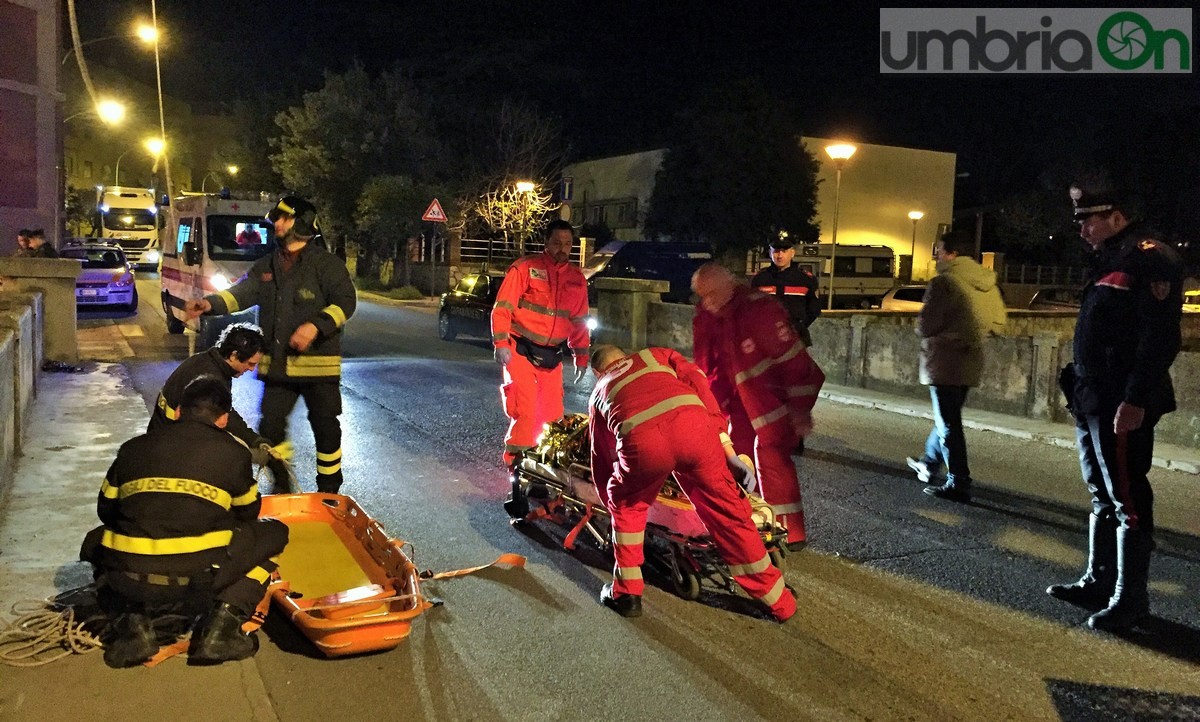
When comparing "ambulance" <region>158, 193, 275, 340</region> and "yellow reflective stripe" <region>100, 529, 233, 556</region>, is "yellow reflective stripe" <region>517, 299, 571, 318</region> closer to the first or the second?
"yellow reflective stripe" <region>100, 529, 233, 556</region>

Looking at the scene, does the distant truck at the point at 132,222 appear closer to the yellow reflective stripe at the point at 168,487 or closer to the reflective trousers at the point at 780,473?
the reflective trousers at the point at 780,473

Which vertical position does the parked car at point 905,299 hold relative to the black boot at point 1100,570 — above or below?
above

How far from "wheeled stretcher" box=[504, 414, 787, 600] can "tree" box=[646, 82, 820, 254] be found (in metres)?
33.6

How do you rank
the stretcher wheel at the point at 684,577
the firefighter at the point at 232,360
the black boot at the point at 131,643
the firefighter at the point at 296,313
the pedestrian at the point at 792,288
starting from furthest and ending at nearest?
1. the pedestrian at the point at 792,288
2. the firefighter at the point at 296,313
3. the stretcher wheel at the point at 684,577
4. the firefighter at the point at 232,360
5. the black boot at the point at 131,643

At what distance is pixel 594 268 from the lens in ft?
91.9

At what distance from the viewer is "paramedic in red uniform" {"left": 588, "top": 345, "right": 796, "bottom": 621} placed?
4.51m

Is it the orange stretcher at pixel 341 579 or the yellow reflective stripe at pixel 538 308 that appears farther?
the yellow reflective stripe at pixel 538 308

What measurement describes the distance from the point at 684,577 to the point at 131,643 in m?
2.53

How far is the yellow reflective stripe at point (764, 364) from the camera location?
5.63 m

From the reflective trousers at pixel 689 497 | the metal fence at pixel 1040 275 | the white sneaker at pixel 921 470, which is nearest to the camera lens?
the reflective trousers at pixel 689 497

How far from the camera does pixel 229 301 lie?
5887mm

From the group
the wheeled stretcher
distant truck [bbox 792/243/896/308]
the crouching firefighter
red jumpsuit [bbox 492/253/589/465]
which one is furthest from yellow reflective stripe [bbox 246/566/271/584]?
distant truck [bbox 792/243/896/308]

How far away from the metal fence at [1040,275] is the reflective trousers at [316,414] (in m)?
45.6

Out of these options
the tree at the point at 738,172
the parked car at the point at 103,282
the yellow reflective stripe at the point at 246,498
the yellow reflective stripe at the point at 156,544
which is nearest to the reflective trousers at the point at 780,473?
the yellow reflective stripe at the point at 246,498
